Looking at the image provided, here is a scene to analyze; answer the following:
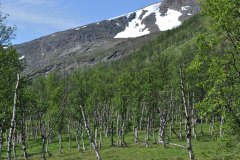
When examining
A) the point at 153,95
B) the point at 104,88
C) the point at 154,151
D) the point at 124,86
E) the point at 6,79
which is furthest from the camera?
the point at 104,88

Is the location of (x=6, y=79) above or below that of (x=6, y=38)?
below

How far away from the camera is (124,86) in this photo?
8238 centimetres

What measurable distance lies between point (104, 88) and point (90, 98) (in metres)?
5.44

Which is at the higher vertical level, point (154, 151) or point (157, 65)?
point (157, 65)

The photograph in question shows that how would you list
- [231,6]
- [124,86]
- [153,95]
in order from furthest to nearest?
[124,86]
[153,95]
[231,6]

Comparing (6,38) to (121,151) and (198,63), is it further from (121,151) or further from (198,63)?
(121,151)

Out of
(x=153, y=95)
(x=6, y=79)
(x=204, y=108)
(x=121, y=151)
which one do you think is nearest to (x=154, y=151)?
(x=121, y=151)

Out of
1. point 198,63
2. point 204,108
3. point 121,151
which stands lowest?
point 121,151

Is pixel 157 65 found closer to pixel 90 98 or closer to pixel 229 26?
pixel 90 98

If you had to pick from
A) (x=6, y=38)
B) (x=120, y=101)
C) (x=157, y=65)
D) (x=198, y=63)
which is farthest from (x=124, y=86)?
(x=198, y=63)

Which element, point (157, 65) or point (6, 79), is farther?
point (157, 65)

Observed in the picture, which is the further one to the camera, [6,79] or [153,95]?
[153,95]

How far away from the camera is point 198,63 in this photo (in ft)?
90.5

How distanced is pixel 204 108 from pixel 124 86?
2189 inches
